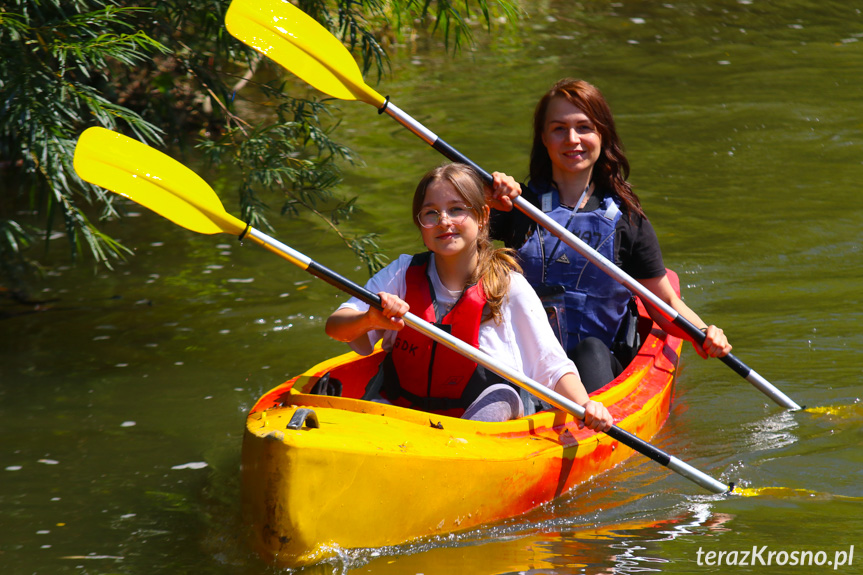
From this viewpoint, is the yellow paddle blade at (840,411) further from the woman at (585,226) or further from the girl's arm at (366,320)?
the girl's arm at (366,320)

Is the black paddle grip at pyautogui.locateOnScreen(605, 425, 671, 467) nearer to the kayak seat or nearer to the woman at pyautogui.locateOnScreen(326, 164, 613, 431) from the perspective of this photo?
the woman at pyautogui.locateOnScreen(326, 164, 613, 431)

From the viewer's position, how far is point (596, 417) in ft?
9.95

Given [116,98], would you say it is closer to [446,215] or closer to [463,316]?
[446,215]

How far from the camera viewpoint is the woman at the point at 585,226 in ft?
11.8

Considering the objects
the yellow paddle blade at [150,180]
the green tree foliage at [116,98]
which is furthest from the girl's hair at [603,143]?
the yellow paddle blade at [150,180]

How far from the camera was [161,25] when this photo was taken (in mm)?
4332

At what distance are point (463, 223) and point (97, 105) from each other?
161 centimetres

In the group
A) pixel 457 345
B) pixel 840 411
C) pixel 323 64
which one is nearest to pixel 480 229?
pixel 457 345

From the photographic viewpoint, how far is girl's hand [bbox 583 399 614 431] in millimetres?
3033

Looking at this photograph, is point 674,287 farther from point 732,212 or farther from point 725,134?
point 725,134

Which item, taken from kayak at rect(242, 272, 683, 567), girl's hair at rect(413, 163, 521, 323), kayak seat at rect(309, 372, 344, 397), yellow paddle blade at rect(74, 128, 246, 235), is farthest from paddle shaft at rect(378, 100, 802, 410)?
kayak seat at rect(309, 372, 344, 397)

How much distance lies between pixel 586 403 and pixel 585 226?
33.2 inches

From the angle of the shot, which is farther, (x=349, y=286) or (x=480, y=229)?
(x=480, y=229)

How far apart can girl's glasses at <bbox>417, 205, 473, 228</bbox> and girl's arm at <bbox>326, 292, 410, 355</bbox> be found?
0.29 metres
